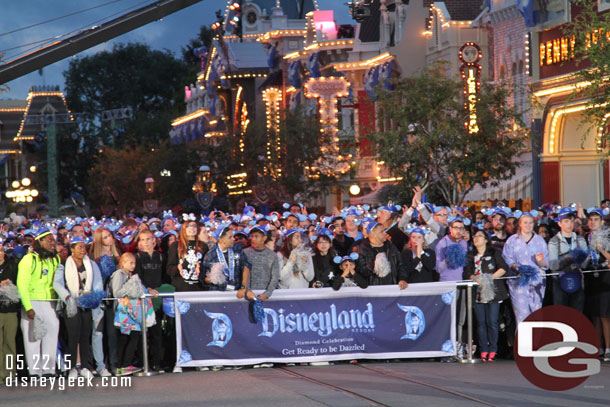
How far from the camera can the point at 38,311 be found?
15602 mm

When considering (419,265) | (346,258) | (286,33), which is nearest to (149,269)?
(346,258)

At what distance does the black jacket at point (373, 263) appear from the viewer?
16.3 meters

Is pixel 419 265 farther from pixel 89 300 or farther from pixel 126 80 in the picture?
pixel 126 80

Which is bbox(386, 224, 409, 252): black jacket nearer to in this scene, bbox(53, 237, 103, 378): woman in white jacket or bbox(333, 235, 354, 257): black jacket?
bbox(333, 235, 354, 257): black jacket

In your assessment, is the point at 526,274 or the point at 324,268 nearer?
the point at 526,274

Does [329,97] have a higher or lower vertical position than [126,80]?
lower

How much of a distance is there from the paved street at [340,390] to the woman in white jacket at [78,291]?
74 cm

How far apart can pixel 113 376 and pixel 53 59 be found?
573 centimetres

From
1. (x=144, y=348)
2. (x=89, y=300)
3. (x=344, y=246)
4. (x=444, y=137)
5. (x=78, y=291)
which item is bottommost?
(x=144, y=348)

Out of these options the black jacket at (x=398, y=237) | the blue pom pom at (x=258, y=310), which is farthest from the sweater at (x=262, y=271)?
the black jacket at (x=398, y=237)

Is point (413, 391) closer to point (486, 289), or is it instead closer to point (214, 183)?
point (486, 289)

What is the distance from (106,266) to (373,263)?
3230 mm

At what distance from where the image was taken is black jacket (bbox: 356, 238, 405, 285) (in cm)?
1630

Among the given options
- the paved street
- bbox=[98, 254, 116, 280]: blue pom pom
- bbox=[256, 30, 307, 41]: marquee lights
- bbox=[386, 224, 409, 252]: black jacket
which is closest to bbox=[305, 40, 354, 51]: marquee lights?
bbox=[256, 30, 307, 41]: marquee lights
